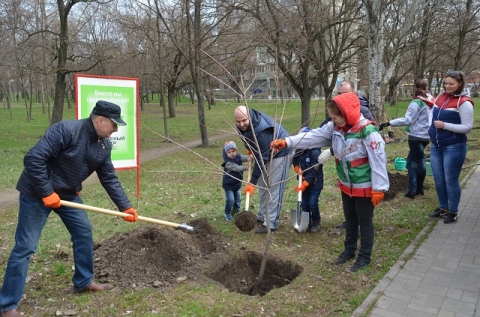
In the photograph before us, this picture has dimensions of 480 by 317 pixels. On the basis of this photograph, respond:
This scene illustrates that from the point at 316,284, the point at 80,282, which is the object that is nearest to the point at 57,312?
the point at 80,282

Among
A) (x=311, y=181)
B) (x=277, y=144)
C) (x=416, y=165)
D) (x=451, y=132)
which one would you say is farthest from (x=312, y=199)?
(x=416, y=165)

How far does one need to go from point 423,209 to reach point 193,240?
12.3 feet

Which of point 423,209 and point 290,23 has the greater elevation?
point 290,23

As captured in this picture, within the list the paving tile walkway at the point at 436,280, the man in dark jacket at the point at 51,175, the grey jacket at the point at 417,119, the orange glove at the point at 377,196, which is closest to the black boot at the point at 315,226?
the paving tile walkway at the point at 436,280

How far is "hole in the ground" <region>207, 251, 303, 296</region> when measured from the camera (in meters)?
4.63

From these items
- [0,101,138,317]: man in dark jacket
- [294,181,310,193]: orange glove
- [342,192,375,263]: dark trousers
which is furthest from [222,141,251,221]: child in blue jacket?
[0,101,138,317]: man in dark jacket

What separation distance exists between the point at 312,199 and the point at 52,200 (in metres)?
3.39

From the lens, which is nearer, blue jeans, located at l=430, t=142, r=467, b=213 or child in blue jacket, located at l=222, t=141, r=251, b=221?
blue jeans, located at l=430, t=142, r=467, b=213

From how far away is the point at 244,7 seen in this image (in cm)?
1675

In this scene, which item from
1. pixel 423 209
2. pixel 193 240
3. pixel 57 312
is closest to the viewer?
pixel 57 312

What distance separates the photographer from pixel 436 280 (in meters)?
4.27

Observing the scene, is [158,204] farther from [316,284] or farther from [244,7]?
[244,7]

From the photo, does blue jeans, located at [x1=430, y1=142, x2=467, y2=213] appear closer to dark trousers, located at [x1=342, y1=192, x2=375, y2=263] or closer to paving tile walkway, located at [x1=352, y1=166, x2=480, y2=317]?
paving tile walkway, located at [x1=352, y1=166, x2=480, y2=317]

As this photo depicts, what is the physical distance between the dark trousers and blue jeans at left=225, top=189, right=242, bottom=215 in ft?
6.82
